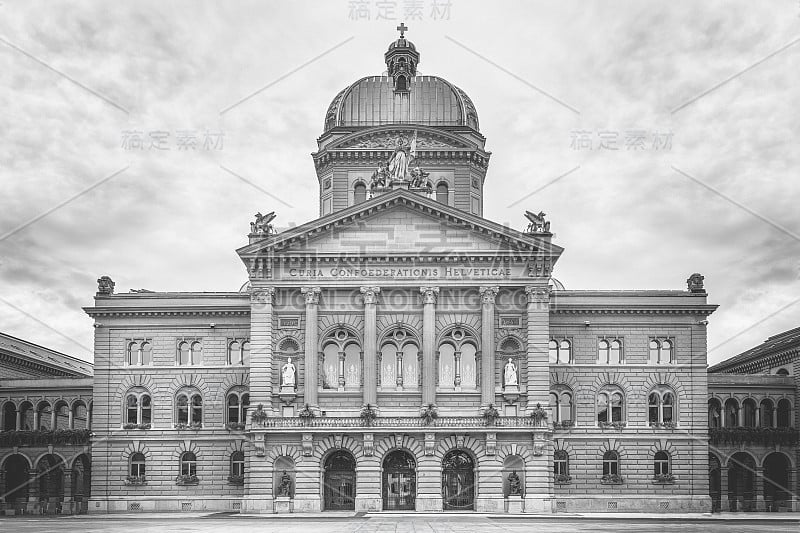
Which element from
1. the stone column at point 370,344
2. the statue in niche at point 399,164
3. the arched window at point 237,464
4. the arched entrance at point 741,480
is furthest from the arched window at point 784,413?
the arched window at point 237,464

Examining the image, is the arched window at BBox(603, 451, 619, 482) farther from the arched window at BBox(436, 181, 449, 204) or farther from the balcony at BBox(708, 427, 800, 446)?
the arched window at BBox(436, 181, 449, 204)

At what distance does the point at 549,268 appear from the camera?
73.4m

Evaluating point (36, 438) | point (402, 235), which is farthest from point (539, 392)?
point (36, 438)

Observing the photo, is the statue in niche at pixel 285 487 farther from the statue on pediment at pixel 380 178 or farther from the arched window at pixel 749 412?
the arched window at pixel 749 412

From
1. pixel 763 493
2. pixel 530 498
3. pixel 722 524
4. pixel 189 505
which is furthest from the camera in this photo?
pixel 763 493

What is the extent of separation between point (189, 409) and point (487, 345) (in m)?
24.2

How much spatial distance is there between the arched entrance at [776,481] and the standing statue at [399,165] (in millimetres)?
37931

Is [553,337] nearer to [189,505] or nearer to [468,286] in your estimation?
[468,286]

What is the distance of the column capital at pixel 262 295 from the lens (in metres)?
73.1

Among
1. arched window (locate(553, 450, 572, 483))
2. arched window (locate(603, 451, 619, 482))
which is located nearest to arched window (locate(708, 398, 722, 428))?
arched window (locate(603, 451, 619, 482))

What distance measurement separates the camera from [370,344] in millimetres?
72625

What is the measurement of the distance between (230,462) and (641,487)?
31.0 m

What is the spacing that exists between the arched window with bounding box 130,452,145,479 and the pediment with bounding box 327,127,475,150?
2921cm

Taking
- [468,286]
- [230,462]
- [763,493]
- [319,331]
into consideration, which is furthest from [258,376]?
[763,493]
